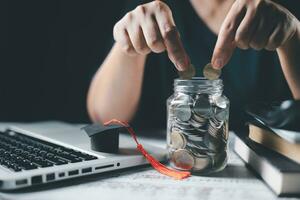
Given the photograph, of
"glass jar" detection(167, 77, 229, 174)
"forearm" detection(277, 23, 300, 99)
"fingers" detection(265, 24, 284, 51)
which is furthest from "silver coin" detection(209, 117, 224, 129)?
"forearm" detection(277, 23, 300, 99)

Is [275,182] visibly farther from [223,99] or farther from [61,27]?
[61,27]

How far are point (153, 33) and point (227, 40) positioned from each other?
14 centimetres

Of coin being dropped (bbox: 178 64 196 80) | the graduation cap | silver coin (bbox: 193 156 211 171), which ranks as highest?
coin being dropped (bbox: 178 64 196 80)

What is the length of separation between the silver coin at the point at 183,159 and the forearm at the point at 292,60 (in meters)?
0.42

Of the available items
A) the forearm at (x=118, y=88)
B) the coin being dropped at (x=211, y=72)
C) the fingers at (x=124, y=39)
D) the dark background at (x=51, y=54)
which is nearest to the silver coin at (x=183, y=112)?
the coin being dropped at (x=211, y=72)

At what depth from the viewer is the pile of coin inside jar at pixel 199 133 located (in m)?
0.63

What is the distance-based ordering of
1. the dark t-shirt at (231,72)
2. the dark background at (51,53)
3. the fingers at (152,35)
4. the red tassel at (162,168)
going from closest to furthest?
the red tassel at (162,168) < the fingers at (152,35) < the dark t-shirt at (231,72) < the dark background at (51,53)

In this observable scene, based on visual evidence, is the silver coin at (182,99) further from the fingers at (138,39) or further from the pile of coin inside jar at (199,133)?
the fingers at (138,39)

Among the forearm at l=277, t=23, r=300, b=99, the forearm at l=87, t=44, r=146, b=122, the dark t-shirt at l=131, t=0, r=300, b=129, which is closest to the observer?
the forearm at l=277, t=23, r=300, b=99

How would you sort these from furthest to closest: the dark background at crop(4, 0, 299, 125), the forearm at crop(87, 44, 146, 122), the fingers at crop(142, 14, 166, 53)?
the dark background at crop(4, 0, 299, 125) < the forearm at crop(87, 44, 146, 122) < the fingers at crop(142, 14, 166, 53)

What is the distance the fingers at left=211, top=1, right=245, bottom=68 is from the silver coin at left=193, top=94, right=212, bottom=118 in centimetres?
9

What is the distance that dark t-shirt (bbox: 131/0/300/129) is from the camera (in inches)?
49.1

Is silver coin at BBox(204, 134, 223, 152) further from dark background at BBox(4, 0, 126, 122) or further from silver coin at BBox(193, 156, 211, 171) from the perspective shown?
dark background at BBox(4, 0, 126, 122)

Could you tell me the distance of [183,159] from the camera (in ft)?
2.12
